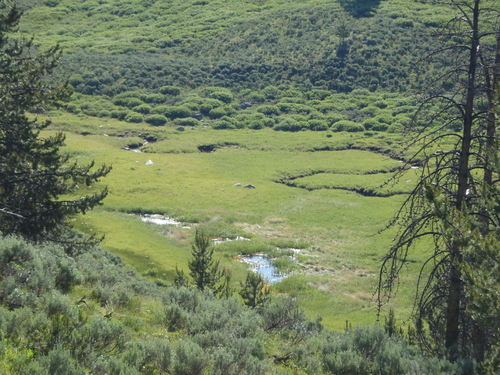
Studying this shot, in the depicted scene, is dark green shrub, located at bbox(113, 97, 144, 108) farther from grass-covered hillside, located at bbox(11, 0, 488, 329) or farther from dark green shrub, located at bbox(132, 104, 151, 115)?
dark green shrub, located at bbox(132, 104, 151, 115)

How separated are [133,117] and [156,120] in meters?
4.40

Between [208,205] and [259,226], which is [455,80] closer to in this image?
[259,226]

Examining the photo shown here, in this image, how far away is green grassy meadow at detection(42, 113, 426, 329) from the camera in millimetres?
40188

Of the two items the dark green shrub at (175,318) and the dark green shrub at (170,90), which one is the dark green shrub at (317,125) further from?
the dark green shrub at (175,318)

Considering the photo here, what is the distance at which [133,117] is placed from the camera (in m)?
101

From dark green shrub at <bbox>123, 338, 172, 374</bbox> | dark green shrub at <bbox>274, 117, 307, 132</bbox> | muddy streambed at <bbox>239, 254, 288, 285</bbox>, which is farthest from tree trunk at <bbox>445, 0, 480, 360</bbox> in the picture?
dark green shrub at <bbox>274, 117, 307, 132</bbox>

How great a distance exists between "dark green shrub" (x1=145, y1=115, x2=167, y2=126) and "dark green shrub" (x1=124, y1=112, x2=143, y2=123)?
138cm

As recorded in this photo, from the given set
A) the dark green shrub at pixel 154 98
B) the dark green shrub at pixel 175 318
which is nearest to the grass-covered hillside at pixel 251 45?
A: the dark green shrub at pixel 154 98

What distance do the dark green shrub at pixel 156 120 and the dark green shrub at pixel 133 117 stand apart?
138cm

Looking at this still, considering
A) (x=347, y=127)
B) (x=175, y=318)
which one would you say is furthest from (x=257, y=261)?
(x=347, y=127)

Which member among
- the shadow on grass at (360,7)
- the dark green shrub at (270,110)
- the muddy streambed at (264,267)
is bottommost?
the muddy streambed at (264,267)

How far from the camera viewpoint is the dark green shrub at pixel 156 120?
332 feet

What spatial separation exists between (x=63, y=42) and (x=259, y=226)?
388 feet

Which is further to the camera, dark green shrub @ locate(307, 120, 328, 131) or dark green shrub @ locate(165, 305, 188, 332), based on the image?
dark green shrub @ locate(307, 120, 328, 131)
